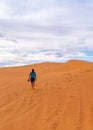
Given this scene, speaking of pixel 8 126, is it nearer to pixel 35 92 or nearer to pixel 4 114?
pixel 4 114

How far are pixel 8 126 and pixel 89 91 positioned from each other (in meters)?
5.09

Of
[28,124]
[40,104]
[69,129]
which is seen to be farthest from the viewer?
[40,104]

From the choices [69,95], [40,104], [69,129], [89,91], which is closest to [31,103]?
[40,104]

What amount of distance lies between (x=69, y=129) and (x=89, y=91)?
480 cm

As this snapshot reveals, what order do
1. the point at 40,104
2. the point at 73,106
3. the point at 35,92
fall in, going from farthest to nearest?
the point at 35,92 < the point at 40,104 < the point at 73,106

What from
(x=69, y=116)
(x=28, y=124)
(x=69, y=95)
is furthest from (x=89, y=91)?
(x=28, y=124)

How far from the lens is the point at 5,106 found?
15906mm

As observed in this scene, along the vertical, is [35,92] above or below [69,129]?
above

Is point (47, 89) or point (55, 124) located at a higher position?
point (47, 89)

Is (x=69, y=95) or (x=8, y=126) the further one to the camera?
→ (x=69, y=95)

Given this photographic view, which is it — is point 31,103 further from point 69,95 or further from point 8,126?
point 8,126

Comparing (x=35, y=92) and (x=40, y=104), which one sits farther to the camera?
(x=35, y=92)

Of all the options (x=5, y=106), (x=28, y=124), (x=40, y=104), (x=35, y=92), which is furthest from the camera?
(x=35, y=92)

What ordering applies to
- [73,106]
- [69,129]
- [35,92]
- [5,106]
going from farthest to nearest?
1. [35,92]
2. [5,106]
3. [73,106]
4. [69,129]
